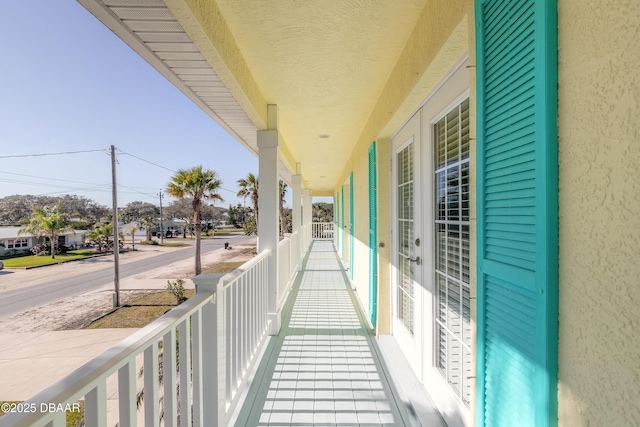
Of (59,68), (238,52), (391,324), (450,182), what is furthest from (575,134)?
(59,68)

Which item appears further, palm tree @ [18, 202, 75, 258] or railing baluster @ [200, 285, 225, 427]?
palm tree @ [18, 202, 75, 258]

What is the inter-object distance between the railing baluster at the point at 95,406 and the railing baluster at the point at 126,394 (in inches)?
5.3

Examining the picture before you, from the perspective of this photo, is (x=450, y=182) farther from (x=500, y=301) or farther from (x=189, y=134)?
(x=189, y=134)

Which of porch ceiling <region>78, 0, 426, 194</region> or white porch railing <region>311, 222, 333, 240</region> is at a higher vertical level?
porch ceiling <region>78, 0, 426, 194</region>

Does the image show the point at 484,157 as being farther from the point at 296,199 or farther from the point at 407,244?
the point at 296,199

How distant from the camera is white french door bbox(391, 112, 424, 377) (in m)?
2.40

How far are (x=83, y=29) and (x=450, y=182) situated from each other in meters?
8.20

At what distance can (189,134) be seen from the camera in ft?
99.7

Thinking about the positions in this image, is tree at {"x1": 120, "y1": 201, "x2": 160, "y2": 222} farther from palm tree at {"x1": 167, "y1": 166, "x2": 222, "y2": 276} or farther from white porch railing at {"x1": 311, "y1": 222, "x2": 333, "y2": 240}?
white porch railing at {"x1": 311, "y1": 222, "x2": 333, "y2": 240}

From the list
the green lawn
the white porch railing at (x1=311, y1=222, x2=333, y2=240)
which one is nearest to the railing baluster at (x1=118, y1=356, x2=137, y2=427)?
the white porch railing at (x1=311, y1=222, x2=333, y2=240)

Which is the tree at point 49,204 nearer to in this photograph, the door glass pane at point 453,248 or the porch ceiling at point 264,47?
the porch ceiling at point 264,47

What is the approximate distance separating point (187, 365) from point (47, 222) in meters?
20.6

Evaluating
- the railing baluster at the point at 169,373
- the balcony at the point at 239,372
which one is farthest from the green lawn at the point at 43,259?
the railing baluster at the point at 169,373

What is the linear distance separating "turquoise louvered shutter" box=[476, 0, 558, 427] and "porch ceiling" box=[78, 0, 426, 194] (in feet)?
3.44
